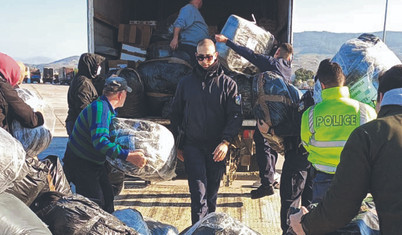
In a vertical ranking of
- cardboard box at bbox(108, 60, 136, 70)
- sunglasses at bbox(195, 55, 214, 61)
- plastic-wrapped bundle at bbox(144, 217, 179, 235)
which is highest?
sunglasses at bbox(195, 55, 214, 61)

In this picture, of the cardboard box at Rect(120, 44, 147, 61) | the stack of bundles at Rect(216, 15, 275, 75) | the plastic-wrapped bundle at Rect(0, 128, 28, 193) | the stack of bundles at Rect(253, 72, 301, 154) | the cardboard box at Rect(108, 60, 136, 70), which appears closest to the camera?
the plastic-wrapped bundle at Rect(0, 128, 28, 193)

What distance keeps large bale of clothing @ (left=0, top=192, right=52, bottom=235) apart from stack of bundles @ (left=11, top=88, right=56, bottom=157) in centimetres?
105

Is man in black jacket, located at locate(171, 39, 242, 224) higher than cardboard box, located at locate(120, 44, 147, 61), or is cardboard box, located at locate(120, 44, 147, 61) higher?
cardboard box, located at locate(120, 44, 147, 61)

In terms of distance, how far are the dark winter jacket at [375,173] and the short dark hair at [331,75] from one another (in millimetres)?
845

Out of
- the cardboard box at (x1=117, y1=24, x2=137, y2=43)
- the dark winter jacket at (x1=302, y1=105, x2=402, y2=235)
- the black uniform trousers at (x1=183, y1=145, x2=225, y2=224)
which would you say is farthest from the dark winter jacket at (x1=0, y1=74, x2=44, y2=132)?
the cardboard box at (x1=117, y1=24, x2=137, y2=43)

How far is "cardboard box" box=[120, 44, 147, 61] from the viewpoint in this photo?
221 inches

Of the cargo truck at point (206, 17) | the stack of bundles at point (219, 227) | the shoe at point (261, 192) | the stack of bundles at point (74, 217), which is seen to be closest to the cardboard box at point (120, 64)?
the cargo truck at point (206, 17)

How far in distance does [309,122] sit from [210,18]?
16.6ft

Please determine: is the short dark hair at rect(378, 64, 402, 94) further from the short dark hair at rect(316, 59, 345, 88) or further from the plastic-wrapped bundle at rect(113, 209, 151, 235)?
the plastic-wrapped bundle at rect(113, 209, 151, 235)

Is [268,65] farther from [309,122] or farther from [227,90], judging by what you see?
[309,122]

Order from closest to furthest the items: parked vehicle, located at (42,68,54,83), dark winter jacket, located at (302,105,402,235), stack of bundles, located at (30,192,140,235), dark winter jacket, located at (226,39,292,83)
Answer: dark winter jacket, located at (302,105,402,235), stack of bundles, located at (30,192,140,235), dark winter jacket, located at (226,39,292,83), parked vehicle, located at (42,68,54,83)

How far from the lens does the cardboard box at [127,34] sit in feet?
19.0

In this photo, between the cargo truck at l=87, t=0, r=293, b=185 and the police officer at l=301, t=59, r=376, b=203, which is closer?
the police officer at l=301, t=59, r=376, b=203

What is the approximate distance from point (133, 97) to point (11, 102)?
71.8 inches
